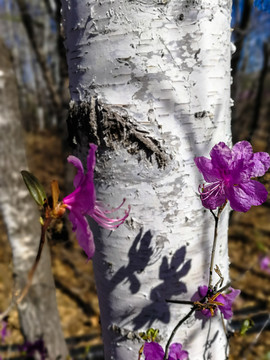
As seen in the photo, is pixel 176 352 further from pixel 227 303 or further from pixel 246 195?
pixel 246 195

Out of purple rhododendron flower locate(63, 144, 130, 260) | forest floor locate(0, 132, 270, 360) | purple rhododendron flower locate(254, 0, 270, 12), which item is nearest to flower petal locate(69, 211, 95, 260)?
purple rhododendron flower locate(63, 144, 130, 260)

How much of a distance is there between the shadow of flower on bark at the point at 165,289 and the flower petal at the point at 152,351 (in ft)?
0.18

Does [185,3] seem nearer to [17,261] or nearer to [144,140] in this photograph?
[144,140]

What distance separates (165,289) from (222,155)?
368 mm

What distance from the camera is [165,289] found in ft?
2.52

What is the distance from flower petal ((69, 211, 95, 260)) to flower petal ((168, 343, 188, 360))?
0.41 meters

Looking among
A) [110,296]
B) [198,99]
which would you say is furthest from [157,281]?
[198,99]

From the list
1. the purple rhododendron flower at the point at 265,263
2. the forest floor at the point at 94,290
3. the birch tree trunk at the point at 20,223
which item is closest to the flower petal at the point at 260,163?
the birch tree trunk at the point at 20,223

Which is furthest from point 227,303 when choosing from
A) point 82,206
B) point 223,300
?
point 82,206

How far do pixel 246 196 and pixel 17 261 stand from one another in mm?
1848

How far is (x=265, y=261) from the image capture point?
4.07 metres

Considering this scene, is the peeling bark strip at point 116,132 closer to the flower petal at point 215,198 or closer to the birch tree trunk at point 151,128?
the birch tree trunk at point 151,128

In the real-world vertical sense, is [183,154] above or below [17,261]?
above

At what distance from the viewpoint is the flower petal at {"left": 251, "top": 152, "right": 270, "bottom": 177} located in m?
0.61
